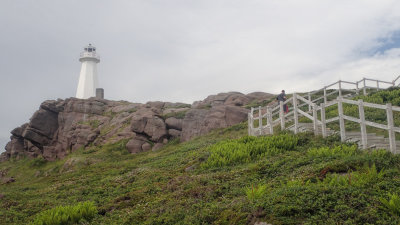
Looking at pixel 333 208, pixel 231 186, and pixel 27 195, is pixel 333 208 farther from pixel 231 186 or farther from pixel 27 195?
pixel 27 195

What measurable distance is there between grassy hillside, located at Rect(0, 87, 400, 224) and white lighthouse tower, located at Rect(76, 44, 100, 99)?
130 feet

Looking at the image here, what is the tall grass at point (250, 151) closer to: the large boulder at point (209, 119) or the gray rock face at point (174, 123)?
the large boulder at point (209, 119)

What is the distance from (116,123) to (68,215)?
25529mm

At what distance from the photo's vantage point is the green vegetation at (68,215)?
8.59m

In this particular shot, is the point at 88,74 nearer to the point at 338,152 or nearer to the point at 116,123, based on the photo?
the point at 116,123

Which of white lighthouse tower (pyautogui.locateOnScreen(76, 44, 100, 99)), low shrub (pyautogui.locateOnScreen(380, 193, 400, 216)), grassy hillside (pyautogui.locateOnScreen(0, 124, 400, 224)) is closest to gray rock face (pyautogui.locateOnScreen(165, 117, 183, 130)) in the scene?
grassy hillside (pyautogui.locateOnScreen(0, 124, 400, 224))

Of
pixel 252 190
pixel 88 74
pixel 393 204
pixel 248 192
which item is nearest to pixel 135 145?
pixel 248 192

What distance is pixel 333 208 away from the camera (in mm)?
6195

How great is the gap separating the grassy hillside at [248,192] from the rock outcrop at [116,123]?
1294cm

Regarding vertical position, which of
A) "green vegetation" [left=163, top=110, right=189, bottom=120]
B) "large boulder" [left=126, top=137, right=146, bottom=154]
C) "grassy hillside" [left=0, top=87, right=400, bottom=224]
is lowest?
"grassy hillside" [left=0, top=87, right=400, bottom=224]

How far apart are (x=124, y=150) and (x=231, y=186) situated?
1922 centimetres

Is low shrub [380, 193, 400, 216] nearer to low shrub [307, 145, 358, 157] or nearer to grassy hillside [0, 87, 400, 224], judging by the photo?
grassy hillside [0, 87, 400, 224]

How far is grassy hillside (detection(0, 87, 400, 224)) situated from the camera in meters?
6.29

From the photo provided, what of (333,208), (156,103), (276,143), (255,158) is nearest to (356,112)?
(276,143)
